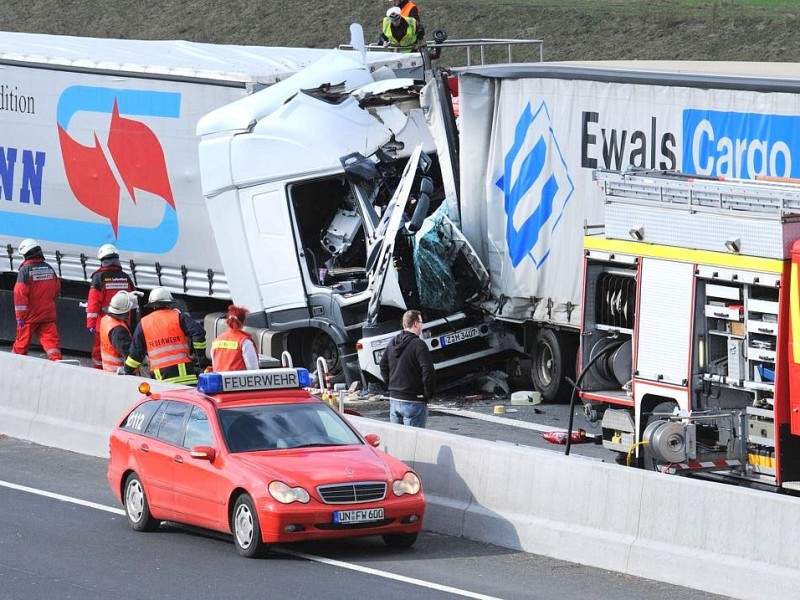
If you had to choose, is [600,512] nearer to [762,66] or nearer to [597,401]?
[597,401]

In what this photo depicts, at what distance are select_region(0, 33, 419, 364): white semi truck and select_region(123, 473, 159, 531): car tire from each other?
7225mm

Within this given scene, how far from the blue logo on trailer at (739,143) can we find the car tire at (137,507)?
21.6 feet

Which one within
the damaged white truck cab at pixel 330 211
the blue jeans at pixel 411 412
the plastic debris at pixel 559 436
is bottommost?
the plastic debris at pixel 559 436

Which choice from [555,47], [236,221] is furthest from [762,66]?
[555,47]

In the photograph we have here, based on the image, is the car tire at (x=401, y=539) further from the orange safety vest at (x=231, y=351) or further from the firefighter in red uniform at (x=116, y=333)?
the firefighter in red uniform at (x=116, y=333)

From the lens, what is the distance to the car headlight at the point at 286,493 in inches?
470

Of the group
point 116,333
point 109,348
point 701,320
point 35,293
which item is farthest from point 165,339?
point 701,320

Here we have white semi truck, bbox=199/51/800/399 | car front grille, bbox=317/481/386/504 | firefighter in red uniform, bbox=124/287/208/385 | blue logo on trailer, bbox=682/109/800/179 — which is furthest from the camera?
white semi truck, bbox=199/51/800/399

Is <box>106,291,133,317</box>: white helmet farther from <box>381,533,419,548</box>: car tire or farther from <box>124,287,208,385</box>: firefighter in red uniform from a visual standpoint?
<box>381,533,419,548</box>: car tire

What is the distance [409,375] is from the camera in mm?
14992

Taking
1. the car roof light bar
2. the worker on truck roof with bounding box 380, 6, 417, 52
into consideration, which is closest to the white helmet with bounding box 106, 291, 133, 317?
the car roof light bar

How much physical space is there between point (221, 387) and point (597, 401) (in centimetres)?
380

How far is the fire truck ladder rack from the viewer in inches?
Answer: 524

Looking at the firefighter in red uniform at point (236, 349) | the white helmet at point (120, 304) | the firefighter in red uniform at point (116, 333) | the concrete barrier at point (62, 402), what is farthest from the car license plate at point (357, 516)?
the white helmet at point (120, 304)
